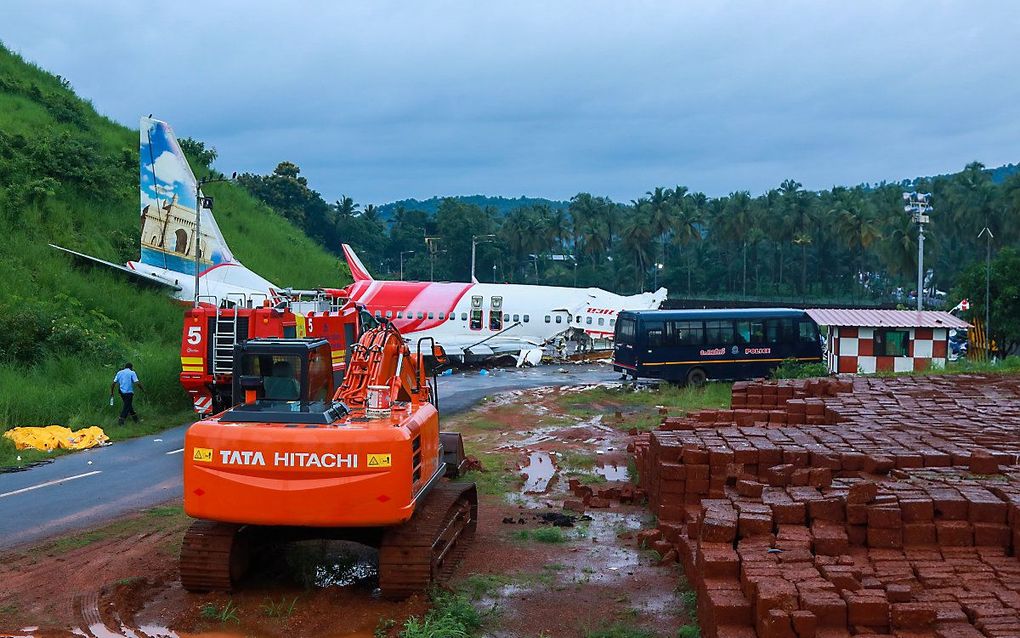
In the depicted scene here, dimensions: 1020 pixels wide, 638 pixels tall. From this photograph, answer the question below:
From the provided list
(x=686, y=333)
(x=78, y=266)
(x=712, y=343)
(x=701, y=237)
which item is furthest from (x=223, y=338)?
(x=701, y=237)

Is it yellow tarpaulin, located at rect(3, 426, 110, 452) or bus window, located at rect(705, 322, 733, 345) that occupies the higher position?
bus window, located at rect(705, 322, 733, 345)

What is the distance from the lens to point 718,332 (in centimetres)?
3130

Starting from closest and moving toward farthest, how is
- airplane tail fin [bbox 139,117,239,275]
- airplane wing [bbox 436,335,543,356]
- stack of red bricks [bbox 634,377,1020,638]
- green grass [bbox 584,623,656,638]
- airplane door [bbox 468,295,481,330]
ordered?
stack of red bricks [bbox 634,377,1020,638] < green grass [bbox 584,623,656,638] < airplane tail fin [bbox 139,117,239,275] < airplane wing [bbox 436,335,543,356] < airplane door [bbox 468,295,481,330]

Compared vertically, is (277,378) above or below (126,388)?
above

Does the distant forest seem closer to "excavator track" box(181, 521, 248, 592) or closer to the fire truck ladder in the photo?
the fire truck ladder

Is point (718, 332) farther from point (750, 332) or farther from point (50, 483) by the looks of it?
point (50, 483)

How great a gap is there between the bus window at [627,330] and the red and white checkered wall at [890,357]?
22.5 ft

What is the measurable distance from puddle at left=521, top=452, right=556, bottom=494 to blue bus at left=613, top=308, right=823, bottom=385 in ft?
40.2

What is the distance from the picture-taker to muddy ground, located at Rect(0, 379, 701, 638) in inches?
362

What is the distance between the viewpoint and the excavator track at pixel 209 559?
979 centimetres

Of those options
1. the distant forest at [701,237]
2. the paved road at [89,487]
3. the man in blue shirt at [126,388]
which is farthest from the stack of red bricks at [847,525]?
the distant forest at [701,237]

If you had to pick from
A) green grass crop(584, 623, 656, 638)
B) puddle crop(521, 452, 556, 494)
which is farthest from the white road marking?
green grass crop(584, 623, 656, 638)

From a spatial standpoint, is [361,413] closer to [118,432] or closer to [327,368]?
[327,368]

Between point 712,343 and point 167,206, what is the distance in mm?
21718
